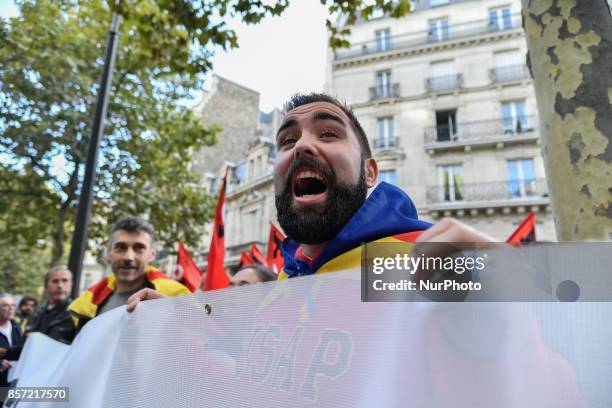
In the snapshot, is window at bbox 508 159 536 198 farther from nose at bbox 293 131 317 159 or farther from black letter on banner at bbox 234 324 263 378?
black letter on banner at bbox 234 324 263 378

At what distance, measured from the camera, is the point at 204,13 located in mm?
4762

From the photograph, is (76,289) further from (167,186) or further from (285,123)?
(167,186)

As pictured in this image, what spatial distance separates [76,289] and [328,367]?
16.0 feet

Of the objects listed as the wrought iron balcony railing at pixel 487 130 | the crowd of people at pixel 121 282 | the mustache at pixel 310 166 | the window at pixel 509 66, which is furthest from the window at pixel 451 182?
the mustache at pixel 310 166

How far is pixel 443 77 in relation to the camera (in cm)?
2053

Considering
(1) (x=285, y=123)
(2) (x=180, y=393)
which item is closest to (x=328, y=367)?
(2) (x=180, y=393)

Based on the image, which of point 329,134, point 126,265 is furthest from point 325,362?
point 126,265

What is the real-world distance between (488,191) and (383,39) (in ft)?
31.6

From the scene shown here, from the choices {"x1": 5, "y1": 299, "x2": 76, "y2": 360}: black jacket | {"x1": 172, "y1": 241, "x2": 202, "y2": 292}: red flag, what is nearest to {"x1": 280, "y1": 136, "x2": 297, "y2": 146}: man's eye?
{"x1": 5, "y1": 299, "x2": 76, "y2": 360}: black jacket

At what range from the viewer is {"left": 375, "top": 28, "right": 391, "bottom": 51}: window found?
22.4 metres

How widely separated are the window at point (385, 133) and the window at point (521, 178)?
5.18 m

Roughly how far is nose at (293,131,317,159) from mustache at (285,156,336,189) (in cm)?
2

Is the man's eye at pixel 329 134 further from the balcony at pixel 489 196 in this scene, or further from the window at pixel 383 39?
the window at pixel 383 39

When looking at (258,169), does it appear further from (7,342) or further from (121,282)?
(121,282)
